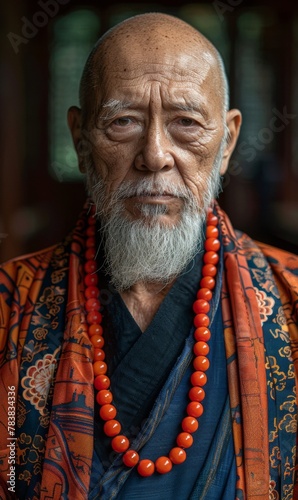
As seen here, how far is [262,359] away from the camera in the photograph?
58.3 inches

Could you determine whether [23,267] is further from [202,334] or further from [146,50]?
[146,50]

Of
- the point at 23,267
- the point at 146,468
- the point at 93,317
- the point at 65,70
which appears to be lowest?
the point at 146,468

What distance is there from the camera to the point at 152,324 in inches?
61.2

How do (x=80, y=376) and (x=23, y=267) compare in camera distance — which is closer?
(x=80, y=376)

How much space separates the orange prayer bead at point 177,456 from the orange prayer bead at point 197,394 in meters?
0.12

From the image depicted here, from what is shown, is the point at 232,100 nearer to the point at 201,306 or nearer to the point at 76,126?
the point at 76,126

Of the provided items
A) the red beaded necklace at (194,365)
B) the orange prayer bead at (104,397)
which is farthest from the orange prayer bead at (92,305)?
the orange prayer bead at (104,397)

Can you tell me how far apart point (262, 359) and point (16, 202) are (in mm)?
3134

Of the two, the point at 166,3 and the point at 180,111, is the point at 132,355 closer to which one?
the point at 180,111

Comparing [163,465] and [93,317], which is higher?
[93,317]

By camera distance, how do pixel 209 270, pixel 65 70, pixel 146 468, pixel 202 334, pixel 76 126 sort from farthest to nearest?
pixel 65 70
pixel 76 126
pixel 209 270
pixel 202 334
pixel 146 468

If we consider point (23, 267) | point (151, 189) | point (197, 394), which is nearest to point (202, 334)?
point (197, 394)

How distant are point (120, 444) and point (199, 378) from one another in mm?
228

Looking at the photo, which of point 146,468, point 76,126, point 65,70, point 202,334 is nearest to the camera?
point 146,468
